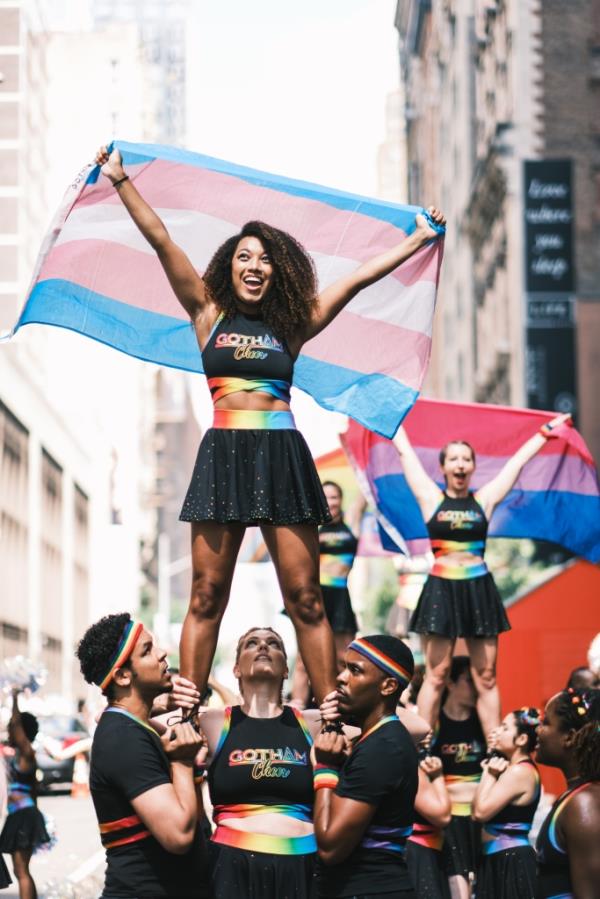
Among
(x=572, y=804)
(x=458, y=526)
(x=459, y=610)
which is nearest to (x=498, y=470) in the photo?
(x=458, y=526)

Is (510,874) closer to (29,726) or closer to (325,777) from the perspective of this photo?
(325,777)

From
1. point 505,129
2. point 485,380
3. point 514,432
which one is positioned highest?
point 505,129

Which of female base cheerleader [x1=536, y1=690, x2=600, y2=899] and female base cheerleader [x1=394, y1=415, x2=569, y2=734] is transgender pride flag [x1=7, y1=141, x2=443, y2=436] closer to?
female base cheerleader [x1=394, y1=415, x2=569, y2=734]

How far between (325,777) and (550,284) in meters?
41.3

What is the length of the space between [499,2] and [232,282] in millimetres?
47602

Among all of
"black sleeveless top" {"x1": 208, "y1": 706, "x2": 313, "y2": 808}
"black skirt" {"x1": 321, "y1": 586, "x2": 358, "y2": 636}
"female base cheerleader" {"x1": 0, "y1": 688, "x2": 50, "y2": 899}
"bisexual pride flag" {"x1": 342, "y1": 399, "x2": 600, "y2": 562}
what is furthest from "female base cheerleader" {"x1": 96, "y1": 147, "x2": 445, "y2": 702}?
"female base cheerleader" {"x1": 0, "y1": 688, "x2": 50, "y2": 899}

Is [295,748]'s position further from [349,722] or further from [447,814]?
[447,814]

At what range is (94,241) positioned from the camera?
Answer: 900cm

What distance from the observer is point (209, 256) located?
9.32 metres

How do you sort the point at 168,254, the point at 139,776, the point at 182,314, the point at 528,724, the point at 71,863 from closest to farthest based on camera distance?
the point at 139,776 < the point at 168,254 < the point at 182,314 < the point at 528,724 < the point at 71,863

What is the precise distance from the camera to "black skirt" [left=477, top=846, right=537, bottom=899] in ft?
31.6

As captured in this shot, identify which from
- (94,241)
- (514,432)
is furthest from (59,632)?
(94,241)

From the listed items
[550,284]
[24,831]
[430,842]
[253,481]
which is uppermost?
[550,284]

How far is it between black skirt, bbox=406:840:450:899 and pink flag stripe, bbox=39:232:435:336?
312 cm
